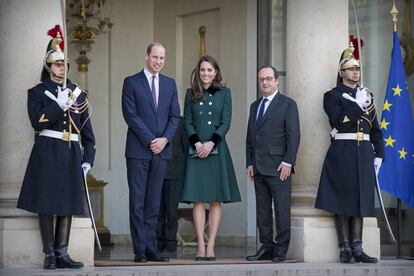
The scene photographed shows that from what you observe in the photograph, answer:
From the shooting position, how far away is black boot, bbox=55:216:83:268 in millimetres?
10586

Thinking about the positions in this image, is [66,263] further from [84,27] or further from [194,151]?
[84,27]

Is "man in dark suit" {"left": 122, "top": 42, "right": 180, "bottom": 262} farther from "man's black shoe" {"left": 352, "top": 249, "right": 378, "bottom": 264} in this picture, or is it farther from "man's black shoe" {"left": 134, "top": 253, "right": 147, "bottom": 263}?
"man's black shoe" {"left": 352, "top": 249, "right": 378, "bottom": 264}

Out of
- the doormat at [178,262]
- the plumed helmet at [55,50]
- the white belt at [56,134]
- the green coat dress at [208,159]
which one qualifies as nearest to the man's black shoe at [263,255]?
the doormat at [178,262]

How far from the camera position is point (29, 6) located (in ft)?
36.7

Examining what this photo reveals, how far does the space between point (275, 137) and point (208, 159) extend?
63cm

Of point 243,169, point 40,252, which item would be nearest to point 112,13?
point 243,169

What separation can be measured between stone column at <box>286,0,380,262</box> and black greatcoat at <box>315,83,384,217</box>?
0.27m

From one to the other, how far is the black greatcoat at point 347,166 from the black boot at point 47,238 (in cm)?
254

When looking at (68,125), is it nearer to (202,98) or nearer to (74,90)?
(74,90)

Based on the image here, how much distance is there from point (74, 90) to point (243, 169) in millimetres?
4731

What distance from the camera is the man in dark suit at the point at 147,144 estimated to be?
11.2 m

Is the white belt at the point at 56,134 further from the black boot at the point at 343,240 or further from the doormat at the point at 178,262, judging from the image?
the black boot at the point at 343,240

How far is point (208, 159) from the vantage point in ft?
38.3

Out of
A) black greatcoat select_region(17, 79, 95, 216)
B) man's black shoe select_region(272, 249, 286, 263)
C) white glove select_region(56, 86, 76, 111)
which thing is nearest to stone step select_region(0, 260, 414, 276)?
man's black shoe select_region(272, 249, 286, 263)
